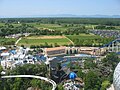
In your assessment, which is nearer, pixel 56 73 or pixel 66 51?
pixel 56 73

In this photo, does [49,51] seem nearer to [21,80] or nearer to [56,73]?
[56,73]

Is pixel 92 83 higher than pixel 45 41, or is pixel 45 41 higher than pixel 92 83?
pixel 92 83

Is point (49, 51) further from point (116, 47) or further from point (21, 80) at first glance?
point (21, 80)

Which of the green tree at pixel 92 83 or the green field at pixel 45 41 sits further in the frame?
the green field at pixel 45 41

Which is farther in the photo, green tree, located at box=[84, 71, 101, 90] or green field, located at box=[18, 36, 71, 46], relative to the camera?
green field, located at box=[18, 36, 71, 46]

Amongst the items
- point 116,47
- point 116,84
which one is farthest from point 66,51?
point 116,84

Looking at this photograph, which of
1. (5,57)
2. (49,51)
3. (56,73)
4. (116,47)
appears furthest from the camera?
(49,51)

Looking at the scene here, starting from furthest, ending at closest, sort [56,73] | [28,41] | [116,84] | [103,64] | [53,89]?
[28,41]
[103,64]
[56,73]
[53,89]
[116,84]

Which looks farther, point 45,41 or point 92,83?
point 45,41

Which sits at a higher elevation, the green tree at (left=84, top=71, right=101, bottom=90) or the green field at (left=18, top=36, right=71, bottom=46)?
the green tree at (left=84, top=71, right=101, bottom=90)

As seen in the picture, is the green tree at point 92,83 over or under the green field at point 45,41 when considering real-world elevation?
over

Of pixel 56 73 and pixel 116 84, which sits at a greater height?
pixel 116 84
